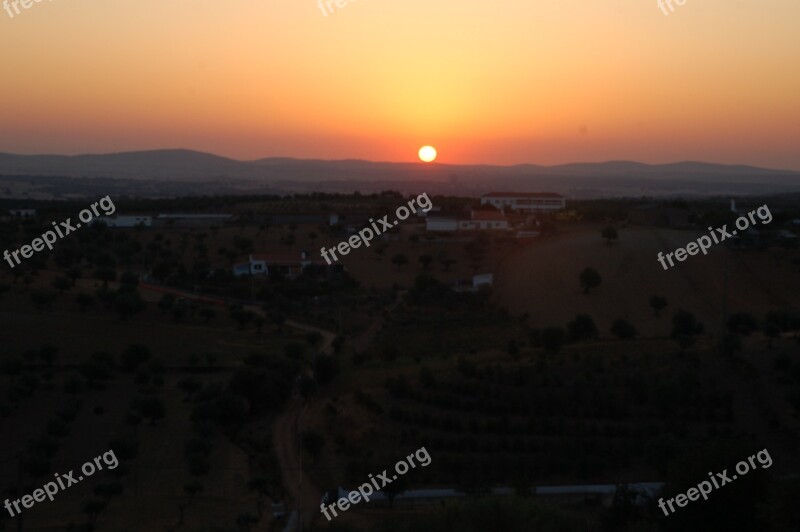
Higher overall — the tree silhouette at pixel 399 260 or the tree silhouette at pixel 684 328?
the tree silhouette at pixel 399 260

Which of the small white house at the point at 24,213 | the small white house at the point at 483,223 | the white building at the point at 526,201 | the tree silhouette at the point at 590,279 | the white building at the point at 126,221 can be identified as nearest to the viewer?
the tree silhouette at the point at 590,279

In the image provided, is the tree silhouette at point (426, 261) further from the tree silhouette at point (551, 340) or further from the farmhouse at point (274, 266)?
the tree silhouette at point (551, 340)

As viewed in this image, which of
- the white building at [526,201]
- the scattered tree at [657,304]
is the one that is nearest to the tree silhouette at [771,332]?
the scattered tree at [657,304]

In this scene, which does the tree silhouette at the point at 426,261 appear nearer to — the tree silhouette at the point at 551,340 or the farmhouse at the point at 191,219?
the farmhouse at the point at 191,219

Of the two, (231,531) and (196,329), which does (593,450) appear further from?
(196,329)

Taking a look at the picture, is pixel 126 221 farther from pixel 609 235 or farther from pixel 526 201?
pixel 526 201

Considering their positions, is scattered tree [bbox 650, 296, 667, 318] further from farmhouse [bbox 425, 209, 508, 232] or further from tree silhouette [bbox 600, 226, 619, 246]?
farmhouse [bbox 425, 209, 508, 232]

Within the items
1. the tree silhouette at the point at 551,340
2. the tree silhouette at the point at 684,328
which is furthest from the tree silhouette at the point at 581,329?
the tree silhouette at the point at 551,340

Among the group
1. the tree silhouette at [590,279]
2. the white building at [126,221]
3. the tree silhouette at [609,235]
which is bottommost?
the tree silhouette at [590,279]

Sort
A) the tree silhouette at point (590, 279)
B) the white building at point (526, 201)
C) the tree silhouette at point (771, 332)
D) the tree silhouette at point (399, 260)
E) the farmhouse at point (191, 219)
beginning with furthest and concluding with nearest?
the white building at point (526, 201) → the farmhouse at point (191, 219) → the tree silhouette at point (399, 260) → the tree silhouette at point (590, 279) → the tree silhouette at point (771, 332)

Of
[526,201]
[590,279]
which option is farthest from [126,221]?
[526,201]

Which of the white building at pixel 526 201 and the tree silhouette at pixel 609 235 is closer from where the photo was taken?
the tree silhouette at pixel 609 235
